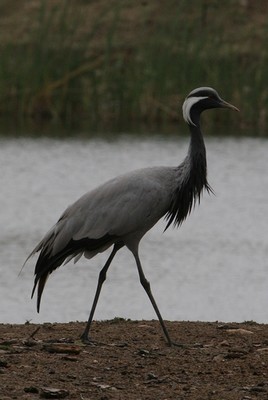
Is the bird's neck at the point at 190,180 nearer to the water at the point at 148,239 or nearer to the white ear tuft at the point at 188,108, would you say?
the white ear tuft at the point at 188,108

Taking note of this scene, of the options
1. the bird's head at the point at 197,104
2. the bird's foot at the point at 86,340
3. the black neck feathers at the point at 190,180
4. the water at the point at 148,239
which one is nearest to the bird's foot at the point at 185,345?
the bird's foot at the point at 86,340

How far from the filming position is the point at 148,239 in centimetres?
1355

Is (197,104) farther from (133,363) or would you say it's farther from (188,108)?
(133,363)

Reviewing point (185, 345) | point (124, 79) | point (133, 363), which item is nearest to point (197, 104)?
point (185, 345)

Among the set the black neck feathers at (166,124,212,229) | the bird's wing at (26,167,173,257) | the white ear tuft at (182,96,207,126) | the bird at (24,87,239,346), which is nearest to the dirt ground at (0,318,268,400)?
the bird at (24,87,239,346)

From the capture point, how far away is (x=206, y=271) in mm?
11820

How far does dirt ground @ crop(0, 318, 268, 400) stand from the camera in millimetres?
6141

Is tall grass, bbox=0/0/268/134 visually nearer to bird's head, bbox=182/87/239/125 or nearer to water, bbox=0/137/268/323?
water, bbox=0/137/268/323

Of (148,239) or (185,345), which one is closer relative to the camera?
(185,345)

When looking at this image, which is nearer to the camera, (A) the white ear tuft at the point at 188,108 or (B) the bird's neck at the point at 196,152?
(B) the bird's neck at the point at 196,152

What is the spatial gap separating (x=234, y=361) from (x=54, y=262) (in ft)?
4.46

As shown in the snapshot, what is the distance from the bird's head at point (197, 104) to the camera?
8.04 m

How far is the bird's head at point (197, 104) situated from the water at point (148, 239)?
209 cm

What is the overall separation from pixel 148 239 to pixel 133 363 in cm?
684
